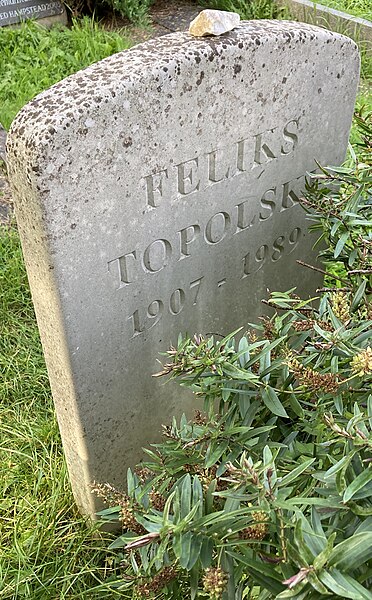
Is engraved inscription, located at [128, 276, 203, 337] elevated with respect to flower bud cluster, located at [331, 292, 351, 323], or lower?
lower

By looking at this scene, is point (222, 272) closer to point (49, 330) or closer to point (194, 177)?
point (194, 177)

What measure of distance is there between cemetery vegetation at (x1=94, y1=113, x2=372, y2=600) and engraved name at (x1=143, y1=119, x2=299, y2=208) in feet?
0.70

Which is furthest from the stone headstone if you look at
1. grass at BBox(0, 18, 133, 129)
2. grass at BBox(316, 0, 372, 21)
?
grass at BBox(316, 0, 372, 21)

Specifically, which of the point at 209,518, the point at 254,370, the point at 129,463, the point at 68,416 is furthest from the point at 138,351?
the point at 209,518

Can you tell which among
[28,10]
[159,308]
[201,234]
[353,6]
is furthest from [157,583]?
[353,6]

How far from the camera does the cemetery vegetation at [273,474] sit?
95 centimetres

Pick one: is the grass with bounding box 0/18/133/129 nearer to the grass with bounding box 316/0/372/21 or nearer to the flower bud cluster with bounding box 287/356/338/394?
the grass with bounding box 316/0/372/21

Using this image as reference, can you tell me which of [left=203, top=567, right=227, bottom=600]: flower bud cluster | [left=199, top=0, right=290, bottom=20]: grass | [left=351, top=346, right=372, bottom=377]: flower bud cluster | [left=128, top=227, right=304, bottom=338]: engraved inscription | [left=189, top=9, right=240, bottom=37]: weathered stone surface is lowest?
[left=199, top=0, right=290, bottom=20]: grass

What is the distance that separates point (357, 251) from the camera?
1.67 meters

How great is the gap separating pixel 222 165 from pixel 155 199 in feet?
0.79

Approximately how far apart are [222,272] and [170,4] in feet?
13.6

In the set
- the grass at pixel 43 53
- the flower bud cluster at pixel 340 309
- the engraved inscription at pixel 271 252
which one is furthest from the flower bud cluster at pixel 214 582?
the grass at pixel 43 53

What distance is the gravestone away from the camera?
1.41 m

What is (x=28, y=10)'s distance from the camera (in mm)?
4680
